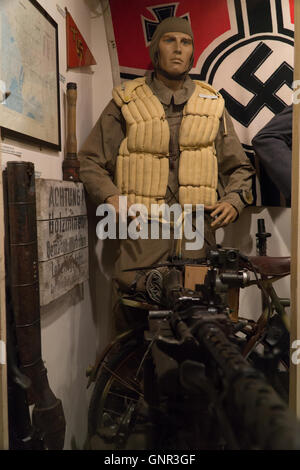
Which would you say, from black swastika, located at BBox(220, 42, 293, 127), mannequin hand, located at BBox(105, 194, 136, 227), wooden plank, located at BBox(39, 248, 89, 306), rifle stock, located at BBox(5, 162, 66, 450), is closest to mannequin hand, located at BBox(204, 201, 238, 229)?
mannequin hand, located at BBox(105, 194, 136, 227)

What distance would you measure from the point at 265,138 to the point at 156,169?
17.6 inches

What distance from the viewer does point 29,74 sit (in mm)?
1057

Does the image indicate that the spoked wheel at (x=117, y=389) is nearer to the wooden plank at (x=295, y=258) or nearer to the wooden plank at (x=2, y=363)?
the wooden plank at (x=2, y=363)

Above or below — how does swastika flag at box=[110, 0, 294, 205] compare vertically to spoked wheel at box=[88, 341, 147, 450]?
above

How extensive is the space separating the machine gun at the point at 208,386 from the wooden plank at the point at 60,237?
40cm

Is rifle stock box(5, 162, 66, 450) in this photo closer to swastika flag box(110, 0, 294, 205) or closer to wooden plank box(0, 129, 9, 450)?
wooden plank box(0, 129, 9, 450)

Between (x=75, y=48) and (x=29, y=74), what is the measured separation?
0.48 meters

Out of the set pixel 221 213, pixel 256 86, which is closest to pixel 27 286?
pixel 221 213

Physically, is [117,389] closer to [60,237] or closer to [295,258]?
[60,237]

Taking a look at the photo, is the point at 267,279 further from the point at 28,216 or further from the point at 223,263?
the point at 28,216

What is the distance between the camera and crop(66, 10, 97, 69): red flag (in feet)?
4.60

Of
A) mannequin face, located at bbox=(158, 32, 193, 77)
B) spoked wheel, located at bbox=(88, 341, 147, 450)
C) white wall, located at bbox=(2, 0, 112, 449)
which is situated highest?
mannequin face, located at bbox=(158, 32, 193, 77)

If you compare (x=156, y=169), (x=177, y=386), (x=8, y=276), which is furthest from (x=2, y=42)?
(x=177, y=386)

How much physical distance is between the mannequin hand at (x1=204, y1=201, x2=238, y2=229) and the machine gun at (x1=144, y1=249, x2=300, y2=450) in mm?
510
